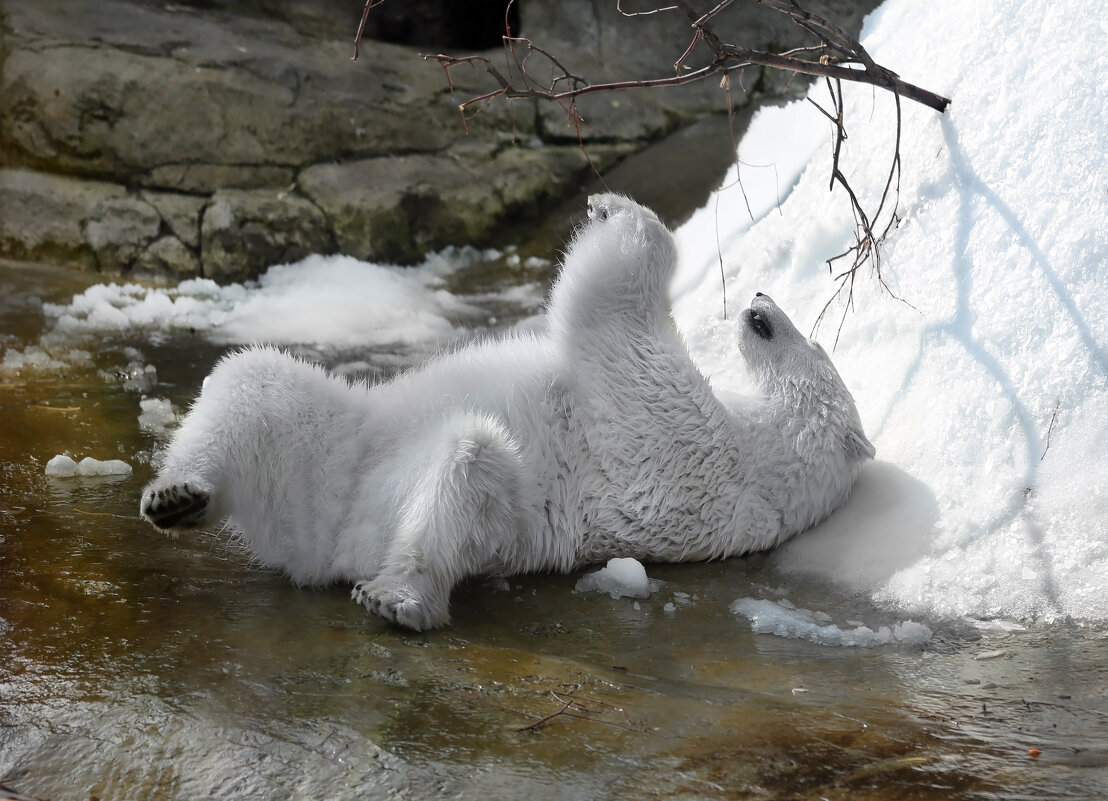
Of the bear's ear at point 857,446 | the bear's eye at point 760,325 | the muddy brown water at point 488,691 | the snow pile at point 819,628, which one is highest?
the bear's eye at point 760,325

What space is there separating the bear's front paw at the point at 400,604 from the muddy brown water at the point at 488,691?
52 millimetres

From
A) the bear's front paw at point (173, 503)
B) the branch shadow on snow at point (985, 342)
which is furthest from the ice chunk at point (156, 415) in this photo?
the branch shadow on snow at point (985, 342)

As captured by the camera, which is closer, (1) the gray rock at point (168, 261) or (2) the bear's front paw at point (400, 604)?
(2) the bear's front paw at point (400, 604)

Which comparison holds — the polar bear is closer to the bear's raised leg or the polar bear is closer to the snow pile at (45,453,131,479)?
the bear's raised leg

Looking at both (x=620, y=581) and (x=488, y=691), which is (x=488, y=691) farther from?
(x=620, y=581)

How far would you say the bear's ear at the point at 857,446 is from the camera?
3598mm

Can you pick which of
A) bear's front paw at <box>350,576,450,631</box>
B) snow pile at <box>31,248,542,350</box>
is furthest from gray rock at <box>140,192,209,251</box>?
bear's front paw at <box>350,576,450,631</box>

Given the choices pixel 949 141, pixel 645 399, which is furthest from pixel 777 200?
pixel 645 399

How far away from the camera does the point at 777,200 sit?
506 centimetres

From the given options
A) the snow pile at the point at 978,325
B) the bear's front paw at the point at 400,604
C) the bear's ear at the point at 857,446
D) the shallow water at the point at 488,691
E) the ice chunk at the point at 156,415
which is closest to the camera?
the shallow water at the point at 488,691

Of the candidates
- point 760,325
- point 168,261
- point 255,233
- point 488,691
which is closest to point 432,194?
point 255,233

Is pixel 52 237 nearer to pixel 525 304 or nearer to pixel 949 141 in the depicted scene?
pixel 525 304

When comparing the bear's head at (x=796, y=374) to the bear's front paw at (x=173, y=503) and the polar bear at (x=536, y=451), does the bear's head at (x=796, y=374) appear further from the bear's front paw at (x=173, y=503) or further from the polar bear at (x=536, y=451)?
the bear's front paw at (x=173, y=503)

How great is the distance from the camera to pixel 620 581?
329 cm
